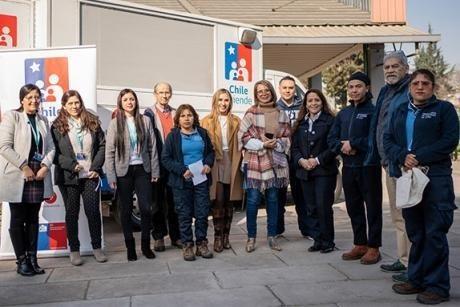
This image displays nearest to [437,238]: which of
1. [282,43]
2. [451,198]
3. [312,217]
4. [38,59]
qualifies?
[451,198]

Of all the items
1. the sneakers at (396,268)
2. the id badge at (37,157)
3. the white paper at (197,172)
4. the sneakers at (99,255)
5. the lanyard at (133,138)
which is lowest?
the sneakers at (396,268)

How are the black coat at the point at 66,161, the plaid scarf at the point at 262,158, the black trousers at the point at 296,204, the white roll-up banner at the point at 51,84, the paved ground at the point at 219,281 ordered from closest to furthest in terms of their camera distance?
1. the paved ground at the point at 219,281
2. the black coat at the point at 66,161
3. the white roll-up banner at the point at 51,84
4. the plaid scarf at the point at 262,158
5. the black trousers at the point at 296,204

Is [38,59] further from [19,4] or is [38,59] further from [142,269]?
[142,269]

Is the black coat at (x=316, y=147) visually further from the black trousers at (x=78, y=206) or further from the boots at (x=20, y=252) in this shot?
the boots at (x=20, y=252)

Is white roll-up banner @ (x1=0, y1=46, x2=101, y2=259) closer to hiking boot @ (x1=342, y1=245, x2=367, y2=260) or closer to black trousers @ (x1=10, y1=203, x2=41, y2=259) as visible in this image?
black trousers @ (x1=10, y1=203, x2=41, y2=259)

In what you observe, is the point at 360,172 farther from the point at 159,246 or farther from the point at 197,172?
the point at 159,246

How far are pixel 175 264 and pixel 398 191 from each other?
7.81ft

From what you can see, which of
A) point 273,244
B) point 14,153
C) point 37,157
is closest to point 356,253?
point 273,244

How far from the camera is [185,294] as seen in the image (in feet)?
14.1

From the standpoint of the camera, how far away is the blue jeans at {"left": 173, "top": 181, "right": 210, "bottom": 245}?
5.50 metres

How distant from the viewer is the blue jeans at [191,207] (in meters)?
5.50

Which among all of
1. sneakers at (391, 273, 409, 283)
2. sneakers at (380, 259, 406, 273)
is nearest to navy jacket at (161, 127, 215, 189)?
sneakers at (380, 259, 406, 273)

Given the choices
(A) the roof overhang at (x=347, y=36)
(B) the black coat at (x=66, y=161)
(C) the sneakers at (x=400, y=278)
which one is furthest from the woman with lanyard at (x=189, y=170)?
(A) the roof overhang at (x=347, y=36)

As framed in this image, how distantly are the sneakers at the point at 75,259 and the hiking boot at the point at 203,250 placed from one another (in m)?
1.22
